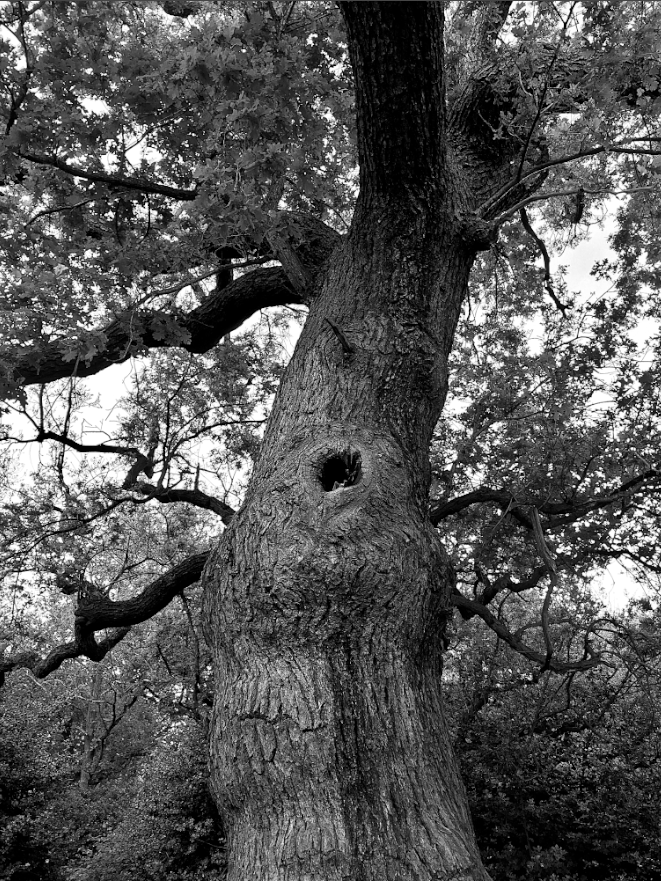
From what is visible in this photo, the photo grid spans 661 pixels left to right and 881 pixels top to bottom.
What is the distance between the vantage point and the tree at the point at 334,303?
7.54 ft

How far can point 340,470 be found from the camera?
304cm

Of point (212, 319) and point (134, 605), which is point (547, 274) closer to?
point (212, 319)

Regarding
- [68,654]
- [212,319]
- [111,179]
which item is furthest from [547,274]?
[68,654]

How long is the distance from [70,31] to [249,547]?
3.10 m

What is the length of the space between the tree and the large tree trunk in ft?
0.04

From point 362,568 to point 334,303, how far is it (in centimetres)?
177

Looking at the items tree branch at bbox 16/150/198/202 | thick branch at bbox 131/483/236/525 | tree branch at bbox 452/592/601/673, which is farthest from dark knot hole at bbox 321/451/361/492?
thick branch at bbox 131/483/236/525

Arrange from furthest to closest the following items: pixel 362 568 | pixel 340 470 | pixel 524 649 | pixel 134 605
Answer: pixel 134 605
pixel 524 649
pixel 340 470
pixel 362 568

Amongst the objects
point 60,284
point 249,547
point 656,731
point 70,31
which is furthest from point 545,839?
point 70,31

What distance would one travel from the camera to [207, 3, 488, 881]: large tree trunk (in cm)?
216

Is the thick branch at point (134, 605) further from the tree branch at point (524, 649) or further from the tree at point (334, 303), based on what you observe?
the tree branch at point (524, 649)

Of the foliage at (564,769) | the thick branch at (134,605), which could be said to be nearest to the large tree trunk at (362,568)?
the thick branch at (134,605)

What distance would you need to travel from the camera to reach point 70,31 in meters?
3.56

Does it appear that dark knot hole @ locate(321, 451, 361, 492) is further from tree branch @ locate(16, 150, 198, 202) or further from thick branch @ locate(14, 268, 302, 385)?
thick branch @ locate(14, 268, 302, 385)
